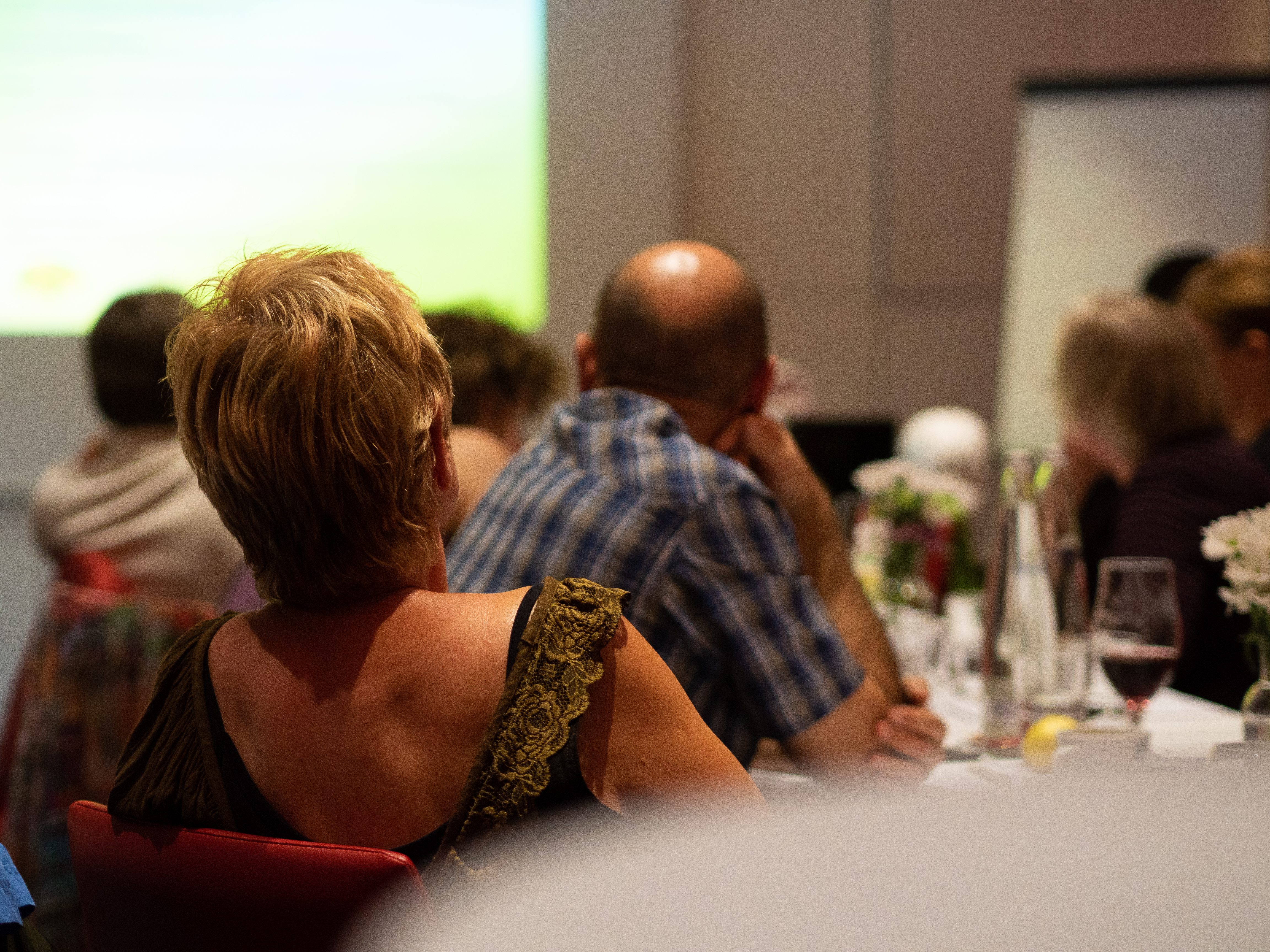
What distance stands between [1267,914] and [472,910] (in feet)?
0.44

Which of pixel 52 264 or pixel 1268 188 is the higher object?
pixel 1268 188

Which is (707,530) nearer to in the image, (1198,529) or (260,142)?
(1198,529)

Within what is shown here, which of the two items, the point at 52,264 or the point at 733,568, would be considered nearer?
the point at 733,568

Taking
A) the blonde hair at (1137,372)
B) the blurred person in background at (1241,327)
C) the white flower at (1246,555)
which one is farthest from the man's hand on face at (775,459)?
the blurred person in background at (1241,327)

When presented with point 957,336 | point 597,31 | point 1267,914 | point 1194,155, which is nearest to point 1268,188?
point 1194,155

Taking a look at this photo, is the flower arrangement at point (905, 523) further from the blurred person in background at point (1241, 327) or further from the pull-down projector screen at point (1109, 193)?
the pull-down projector screen at point (1109, 193)

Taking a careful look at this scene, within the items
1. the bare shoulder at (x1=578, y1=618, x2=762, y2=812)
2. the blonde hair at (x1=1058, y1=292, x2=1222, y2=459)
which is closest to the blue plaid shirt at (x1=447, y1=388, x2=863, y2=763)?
the bare shoulder at (x1=578, y1=618, x2=762, y2=812)

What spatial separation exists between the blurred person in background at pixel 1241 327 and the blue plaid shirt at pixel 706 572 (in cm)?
172

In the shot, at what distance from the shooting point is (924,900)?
208 millimetres

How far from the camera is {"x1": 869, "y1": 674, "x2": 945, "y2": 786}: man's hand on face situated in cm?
152

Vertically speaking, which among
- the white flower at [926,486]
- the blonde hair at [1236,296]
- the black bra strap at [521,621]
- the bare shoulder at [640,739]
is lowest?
the white flower at [926,486]

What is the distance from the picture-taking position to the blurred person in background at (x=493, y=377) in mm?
3037

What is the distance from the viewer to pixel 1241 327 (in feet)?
9.61

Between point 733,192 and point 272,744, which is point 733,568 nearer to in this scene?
point 272,744
